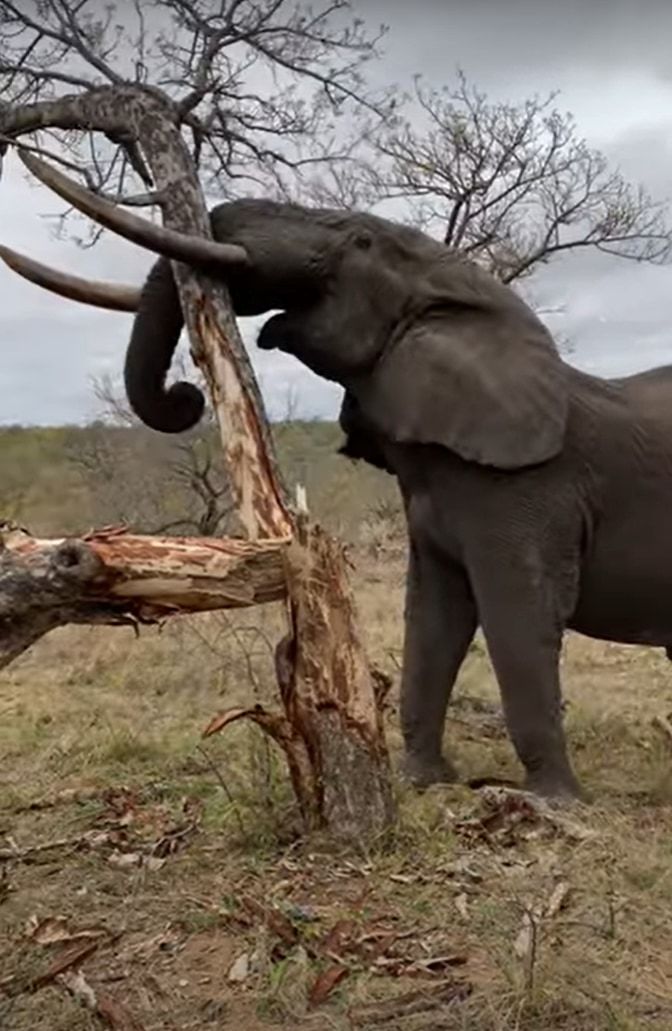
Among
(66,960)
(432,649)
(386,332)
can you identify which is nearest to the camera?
(66,960)

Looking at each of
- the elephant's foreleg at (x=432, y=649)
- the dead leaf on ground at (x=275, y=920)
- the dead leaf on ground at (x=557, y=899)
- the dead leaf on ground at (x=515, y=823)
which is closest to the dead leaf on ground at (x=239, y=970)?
the dead leaf on ground at (x=275, y=920)

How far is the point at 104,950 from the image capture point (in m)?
4.45

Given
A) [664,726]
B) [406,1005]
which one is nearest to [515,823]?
[406,1005]

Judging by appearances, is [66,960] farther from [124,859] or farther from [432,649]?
[432,649]

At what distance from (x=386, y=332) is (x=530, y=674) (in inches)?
64.3

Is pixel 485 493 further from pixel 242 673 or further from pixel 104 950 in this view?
pixel 242 673

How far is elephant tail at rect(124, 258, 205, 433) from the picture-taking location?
6383 mm

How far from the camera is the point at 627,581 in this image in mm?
6664

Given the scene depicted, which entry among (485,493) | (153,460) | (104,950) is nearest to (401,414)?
(485,493)

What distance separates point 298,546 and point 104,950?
5.00 feet

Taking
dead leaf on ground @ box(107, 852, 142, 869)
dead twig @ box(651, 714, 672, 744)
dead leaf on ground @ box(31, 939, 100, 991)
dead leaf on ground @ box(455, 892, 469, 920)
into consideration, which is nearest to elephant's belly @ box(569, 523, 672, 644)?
dead twig @ box(651, 714, 672, 744)

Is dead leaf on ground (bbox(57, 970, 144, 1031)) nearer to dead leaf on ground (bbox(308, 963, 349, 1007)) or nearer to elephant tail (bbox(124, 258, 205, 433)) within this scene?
dead leaf on ground (bbox(308, 963, 349, 1007))

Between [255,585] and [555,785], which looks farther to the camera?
[555,785]

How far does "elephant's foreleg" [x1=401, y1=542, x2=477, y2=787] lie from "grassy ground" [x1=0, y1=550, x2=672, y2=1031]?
1.41ft
